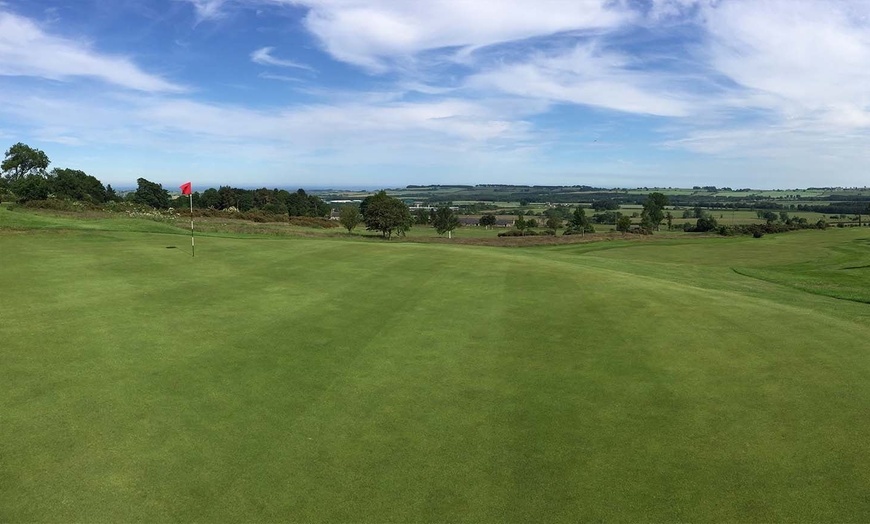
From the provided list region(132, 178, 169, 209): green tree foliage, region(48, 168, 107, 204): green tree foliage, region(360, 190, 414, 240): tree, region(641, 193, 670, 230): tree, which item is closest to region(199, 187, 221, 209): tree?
region(132, 178, 169, 209): green tree foliage

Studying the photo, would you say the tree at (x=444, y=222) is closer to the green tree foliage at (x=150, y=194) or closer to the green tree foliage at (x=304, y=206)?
the green tree foliage at (x=304, y=206)

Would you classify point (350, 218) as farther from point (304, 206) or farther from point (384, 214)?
point (304, 206)

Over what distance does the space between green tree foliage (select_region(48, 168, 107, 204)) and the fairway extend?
10255 centimetres

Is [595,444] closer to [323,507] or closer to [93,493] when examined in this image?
[323,507]

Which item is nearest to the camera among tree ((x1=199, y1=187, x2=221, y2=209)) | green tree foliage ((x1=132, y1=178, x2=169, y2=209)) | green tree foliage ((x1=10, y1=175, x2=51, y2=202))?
green tree foliage ((x1=10, y1=175, x2=51, y2=202))

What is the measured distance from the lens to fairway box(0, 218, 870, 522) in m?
7.17

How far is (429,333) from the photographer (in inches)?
552

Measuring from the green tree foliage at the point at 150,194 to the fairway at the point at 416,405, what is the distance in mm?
121412

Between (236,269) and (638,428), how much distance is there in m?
17.3

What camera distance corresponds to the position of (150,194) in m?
129

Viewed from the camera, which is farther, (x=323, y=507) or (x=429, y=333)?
(x=429, y=333)

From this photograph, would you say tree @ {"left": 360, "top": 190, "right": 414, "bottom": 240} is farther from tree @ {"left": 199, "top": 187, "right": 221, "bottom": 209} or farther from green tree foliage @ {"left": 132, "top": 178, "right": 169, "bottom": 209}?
tree @ {"left": 199, "top": 187, "right": 221, "bottom": 209}

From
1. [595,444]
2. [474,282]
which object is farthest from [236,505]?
[474,282]

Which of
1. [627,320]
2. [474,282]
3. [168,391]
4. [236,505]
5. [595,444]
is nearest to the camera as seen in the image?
[236,505]
